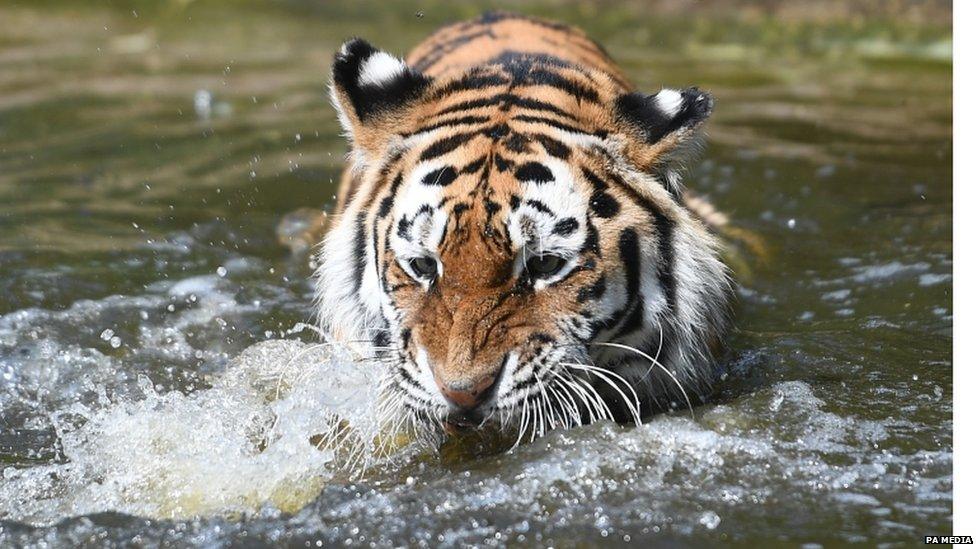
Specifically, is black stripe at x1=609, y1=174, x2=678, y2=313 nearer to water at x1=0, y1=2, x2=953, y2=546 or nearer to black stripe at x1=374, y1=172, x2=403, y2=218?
water at x1=0, y1=2, x2=953, y2=546

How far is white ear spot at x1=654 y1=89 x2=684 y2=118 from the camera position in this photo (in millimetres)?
2844

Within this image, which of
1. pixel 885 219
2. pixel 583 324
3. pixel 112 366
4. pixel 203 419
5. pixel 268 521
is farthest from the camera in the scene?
pixel 885 219

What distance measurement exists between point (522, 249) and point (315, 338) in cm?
118

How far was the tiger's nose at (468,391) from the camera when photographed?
2490mm

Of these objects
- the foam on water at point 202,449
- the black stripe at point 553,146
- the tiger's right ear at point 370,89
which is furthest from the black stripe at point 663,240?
the foam on water at point 202,449

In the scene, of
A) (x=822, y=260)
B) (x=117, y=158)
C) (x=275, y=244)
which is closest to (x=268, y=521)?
(x=275, y=244)

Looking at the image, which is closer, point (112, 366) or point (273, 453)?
point (273, 453)

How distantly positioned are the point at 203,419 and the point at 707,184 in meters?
2.84

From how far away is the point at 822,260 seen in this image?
14.4ft

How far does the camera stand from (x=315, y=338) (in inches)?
143

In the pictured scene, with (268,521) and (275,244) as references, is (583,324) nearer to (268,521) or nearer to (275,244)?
(268,521)

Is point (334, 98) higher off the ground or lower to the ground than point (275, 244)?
higher

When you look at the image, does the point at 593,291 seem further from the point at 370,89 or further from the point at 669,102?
the point at 370,89

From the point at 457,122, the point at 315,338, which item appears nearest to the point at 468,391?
the point at 457,122
